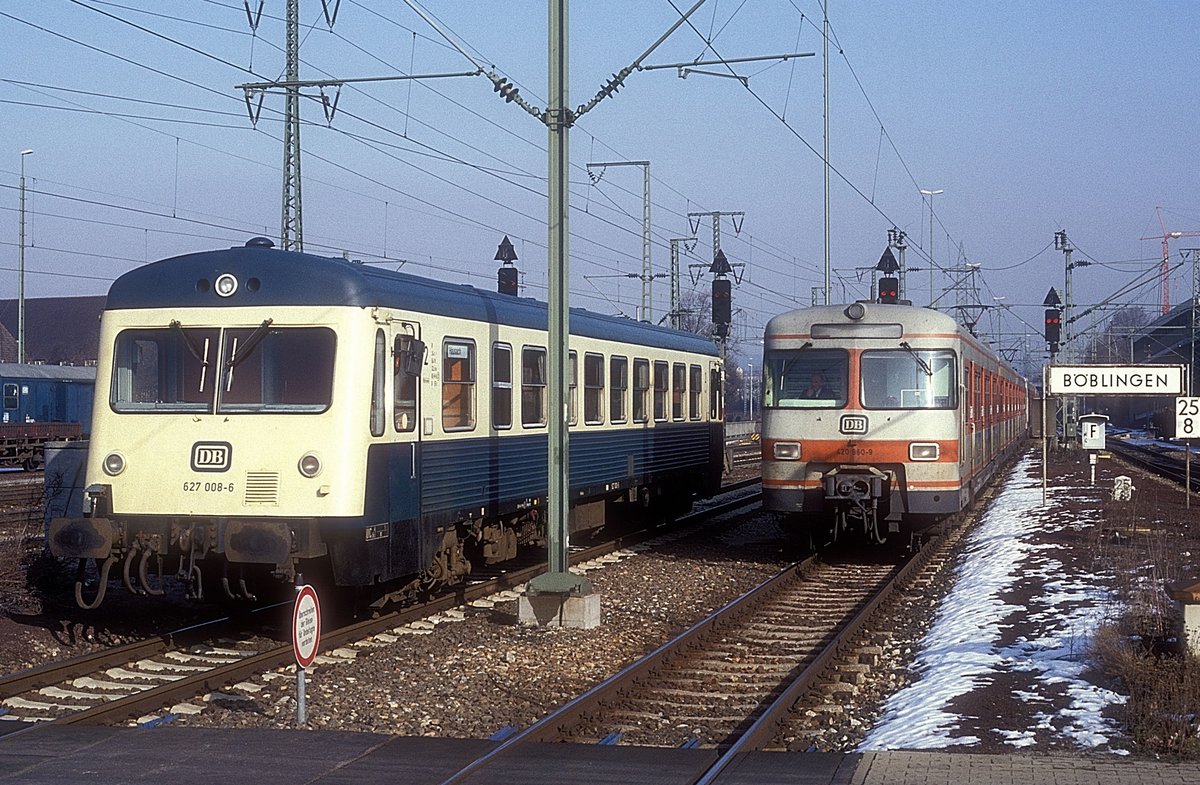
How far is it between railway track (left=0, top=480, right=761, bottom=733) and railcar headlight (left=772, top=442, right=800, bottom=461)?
18.5 feet

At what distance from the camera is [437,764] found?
7.51 m

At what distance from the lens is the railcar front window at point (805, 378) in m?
17.1

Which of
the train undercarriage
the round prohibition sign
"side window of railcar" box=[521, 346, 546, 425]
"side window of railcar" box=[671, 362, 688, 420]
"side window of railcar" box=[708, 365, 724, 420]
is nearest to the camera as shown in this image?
the round prohibition sign

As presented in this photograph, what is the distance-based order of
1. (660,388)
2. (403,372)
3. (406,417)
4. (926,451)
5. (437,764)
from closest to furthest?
(437,764), (403,372), (406,417), (926,451), (660,388)

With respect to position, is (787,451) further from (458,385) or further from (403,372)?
(403,372)

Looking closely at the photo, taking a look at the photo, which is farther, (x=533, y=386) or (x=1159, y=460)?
(x=1159, y=460)

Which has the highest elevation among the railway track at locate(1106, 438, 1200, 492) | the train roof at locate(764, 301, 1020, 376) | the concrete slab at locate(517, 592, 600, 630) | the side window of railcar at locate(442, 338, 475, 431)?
the train roof at locate(764, 301, 1020, 376)

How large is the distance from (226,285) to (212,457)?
4.80ft

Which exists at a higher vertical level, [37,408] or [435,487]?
[37,408]

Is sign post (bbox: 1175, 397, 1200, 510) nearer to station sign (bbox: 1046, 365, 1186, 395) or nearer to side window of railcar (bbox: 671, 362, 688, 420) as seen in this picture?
station sign (bbox: 1046, 365, 1186, 395)

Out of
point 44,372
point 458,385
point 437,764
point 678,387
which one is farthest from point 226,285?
point 44,372

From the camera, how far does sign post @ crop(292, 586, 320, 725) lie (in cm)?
857

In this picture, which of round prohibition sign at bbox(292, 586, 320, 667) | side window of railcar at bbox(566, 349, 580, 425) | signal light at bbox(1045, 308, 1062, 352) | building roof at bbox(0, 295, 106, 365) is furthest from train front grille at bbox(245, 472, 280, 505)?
building roof at bbox(0, 295, 106, 365)

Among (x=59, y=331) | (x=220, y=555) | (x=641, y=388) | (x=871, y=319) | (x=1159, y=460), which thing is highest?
(x=59, y=331)
